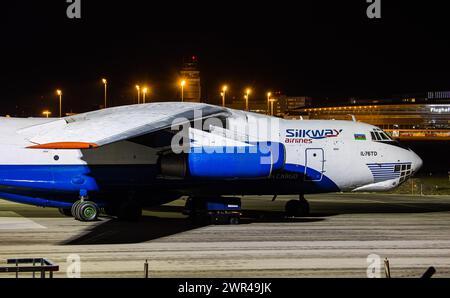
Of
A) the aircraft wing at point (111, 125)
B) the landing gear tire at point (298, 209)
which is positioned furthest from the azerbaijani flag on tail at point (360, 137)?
the aircraft wing at point (111, 125)

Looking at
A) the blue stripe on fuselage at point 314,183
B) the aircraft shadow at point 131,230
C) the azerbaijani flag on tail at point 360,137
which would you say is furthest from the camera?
the azerbaijani flag on tail at point 360,137

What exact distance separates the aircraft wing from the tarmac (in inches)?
104

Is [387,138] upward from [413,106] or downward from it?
downward

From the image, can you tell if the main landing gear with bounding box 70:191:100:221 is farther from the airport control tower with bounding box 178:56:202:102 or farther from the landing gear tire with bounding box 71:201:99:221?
the airport control tower with bounding box 178:56:202:102

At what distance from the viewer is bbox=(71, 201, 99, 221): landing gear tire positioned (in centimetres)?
2289

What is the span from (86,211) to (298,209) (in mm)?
7538

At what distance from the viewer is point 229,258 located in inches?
656

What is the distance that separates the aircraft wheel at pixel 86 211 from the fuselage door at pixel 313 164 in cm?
717

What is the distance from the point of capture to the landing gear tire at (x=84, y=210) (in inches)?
901

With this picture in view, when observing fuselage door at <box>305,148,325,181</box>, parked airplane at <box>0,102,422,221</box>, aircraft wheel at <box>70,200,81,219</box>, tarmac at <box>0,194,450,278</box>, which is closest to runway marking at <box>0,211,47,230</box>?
tarmac at <box>0,194,450,278</box>

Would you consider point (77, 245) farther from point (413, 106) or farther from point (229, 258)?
point (413, 106)

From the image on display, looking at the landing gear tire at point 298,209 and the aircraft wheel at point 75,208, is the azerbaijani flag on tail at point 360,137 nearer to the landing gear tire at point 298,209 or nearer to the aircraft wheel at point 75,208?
the landing gear tire at point 298,209
